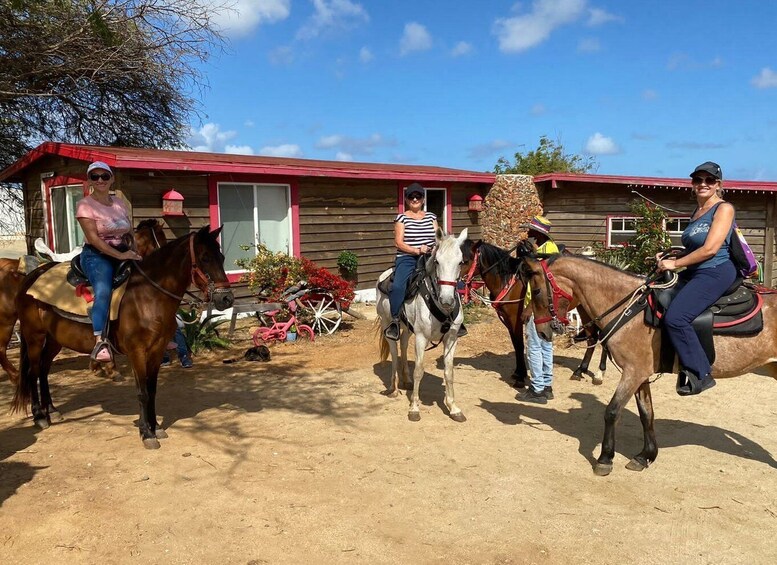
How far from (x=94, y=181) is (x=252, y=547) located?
135 inches

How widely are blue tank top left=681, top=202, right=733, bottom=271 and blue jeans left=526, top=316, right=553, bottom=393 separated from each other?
2.12m

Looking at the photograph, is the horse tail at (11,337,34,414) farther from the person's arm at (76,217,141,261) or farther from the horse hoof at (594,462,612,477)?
the horse hoof at (594,462,612,477)

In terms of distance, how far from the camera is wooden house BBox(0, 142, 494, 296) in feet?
29.9

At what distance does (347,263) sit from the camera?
474 inches

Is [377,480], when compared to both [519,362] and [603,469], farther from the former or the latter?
[519,362]

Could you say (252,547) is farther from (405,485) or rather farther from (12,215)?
(12,215)

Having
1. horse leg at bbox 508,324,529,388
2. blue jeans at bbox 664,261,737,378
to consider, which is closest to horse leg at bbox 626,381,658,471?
blue jeans at bbox 664,261,737,378

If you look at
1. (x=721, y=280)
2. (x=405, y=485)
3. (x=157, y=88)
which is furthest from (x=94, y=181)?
(x=157, y=88)

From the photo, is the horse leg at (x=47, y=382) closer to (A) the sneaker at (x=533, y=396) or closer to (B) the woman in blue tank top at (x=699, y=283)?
(A) the sneaker at (x=533, y=396)

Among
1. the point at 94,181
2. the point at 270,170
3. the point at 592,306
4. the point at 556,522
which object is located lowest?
the point at 556,522

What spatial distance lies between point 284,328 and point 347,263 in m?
3.23

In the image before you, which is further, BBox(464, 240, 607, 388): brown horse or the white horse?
BBox(464, 240, 607, 388): brown horse

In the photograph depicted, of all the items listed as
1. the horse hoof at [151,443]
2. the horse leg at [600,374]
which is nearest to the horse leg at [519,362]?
the horse leg at [600,374]

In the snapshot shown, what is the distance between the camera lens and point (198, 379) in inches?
279
